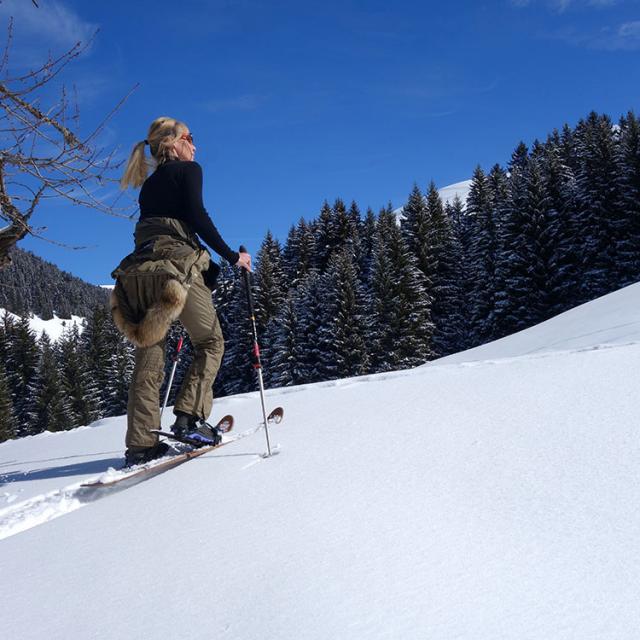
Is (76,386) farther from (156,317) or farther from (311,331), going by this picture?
(156,317)

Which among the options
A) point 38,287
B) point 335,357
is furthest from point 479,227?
point 38,287

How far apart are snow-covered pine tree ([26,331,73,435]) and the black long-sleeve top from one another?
1894 inches

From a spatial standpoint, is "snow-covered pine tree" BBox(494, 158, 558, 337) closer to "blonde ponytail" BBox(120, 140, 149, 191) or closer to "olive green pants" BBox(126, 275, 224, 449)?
"olive green pants" BBox(126, 275, 224, 449)

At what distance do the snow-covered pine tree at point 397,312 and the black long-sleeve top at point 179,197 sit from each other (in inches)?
1166

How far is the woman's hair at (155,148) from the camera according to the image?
3455 mm

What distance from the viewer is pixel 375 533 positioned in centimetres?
169

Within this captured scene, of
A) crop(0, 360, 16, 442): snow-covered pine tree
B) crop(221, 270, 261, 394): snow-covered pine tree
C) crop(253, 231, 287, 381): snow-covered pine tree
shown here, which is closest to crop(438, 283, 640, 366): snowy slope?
crop(221, 270, 261, 394): snow-covered pine tree

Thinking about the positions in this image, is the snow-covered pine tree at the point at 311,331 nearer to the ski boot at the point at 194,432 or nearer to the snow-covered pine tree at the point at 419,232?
the snow-covered pine tree at the point at 419,232

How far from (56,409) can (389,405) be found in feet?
161

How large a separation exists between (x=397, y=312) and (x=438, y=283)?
8584mm

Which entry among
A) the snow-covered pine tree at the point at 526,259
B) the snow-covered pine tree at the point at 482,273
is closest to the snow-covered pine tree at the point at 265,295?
the snow-covered pine tree at the point at 482,273

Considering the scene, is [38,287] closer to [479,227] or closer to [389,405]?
[479,227]

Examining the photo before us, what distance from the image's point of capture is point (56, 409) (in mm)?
45531

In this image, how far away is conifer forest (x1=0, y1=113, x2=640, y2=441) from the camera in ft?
105
